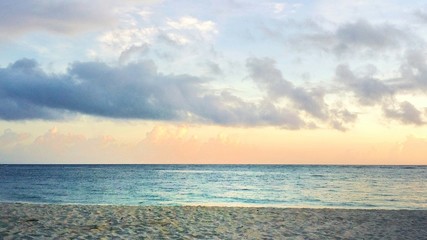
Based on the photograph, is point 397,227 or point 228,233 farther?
point 397,227

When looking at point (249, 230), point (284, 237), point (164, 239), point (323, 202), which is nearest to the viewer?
point (164, 239)

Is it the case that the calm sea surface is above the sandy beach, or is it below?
below

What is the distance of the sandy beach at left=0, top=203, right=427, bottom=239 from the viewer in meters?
13.6

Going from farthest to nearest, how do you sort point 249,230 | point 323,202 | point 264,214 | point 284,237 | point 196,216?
1. point 323,202
2. point 264,214
3. point 196,216
4. point 249,230
5. point 284,237

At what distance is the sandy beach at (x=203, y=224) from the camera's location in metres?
13.6

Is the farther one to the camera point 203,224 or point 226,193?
point 226,193

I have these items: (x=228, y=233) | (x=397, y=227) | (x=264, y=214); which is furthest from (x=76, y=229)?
(x=397, y=227)

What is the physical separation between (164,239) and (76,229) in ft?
10.9

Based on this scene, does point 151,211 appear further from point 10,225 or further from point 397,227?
point 397,227

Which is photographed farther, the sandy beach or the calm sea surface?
the calm sea surface

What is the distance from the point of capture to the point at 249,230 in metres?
14.9

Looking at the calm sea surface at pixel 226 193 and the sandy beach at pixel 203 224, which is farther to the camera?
the calm sea surface at pixel 226 193

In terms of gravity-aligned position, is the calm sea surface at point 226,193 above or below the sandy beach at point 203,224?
below

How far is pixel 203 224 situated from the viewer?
15914 mm
